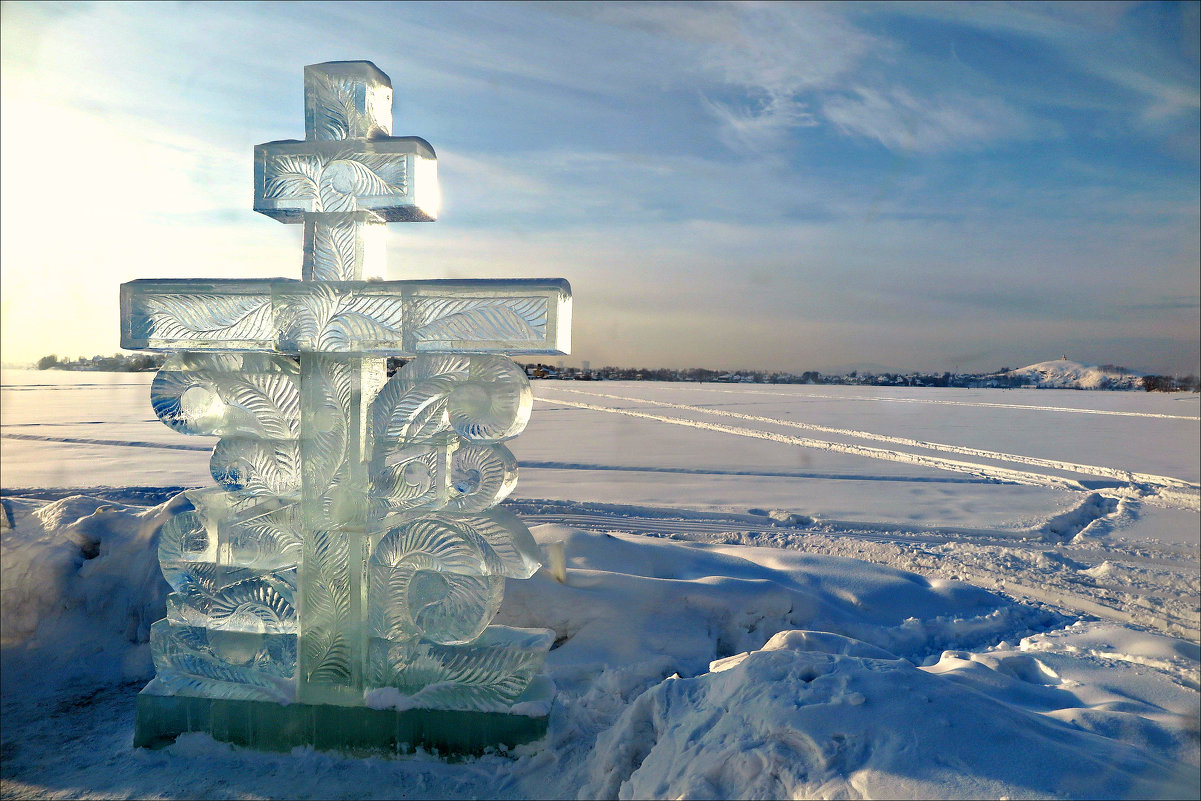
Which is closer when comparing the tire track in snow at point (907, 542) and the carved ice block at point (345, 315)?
the carved ice block at point (345, 315)

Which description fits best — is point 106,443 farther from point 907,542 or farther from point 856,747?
point 856,747

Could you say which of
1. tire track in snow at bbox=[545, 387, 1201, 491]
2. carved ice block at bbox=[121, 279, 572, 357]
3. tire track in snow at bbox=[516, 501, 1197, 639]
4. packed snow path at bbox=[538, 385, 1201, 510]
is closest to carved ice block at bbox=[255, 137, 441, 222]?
carved ice block at bbox=[121, 279, 572, 357]

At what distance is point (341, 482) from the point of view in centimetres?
273

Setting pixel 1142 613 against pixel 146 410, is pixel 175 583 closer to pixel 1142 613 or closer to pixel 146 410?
pixel 1142 613

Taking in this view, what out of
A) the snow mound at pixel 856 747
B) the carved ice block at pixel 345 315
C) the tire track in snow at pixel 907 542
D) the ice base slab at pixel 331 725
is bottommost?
the tire track in snow at pixel 907 542

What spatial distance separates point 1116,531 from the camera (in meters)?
6.84

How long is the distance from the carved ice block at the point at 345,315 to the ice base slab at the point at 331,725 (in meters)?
1.39

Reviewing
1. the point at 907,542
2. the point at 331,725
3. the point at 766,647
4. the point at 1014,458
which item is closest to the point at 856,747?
the point at 766,647

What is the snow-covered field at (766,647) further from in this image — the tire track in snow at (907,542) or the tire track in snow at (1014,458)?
the tire track in snow at (1014,458)

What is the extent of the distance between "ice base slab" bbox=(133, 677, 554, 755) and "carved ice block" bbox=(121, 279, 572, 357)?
1.39 meters

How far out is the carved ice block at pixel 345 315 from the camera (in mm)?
2486

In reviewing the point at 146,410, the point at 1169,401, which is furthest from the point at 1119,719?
the point at 1169,401

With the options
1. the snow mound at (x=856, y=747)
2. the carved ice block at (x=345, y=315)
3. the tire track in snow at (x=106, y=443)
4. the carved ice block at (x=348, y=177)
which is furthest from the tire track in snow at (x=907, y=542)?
the tire track in snow at (x=106, y=443)

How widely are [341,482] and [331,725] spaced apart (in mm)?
943
